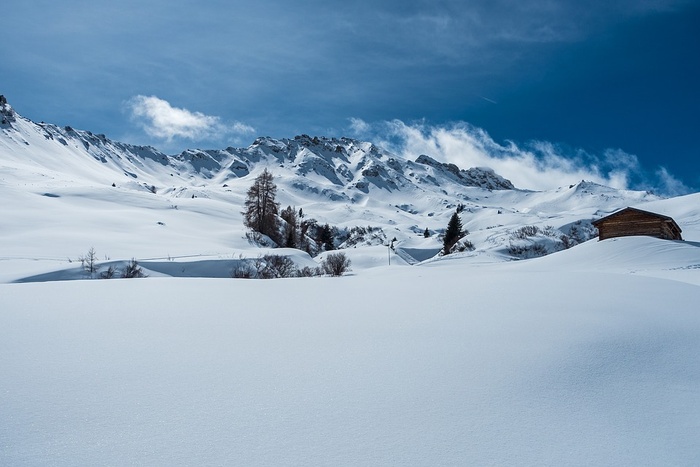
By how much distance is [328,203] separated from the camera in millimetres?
171500

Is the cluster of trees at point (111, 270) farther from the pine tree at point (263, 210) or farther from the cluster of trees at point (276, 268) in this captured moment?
the pine tree at point (263, 210)

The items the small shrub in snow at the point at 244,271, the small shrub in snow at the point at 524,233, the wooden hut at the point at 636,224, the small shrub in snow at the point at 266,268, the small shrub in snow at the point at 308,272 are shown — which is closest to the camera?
the small shrub in snow at the point at 244,271

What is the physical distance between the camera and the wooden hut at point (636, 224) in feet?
98.2

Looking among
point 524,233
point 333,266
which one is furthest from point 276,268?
point 524,233

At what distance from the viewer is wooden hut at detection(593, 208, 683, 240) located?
29.9 metres

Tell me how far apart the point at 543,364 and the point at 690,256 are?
2464cm

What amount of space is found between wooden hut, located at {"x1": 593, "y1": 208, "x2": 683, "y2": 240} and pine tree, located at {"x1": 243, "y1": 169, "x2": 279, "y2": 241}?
30.9m

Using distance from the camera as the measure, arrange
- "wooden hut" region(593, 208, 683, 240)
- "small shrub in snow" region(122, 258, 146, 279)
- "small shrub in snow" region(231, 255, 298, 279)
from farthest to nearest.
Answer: "wooden hut" region(593, 208, 683, 240) → "small shrub in snow" region(231, 255, 298, 279) → "small shrub in snow" region(122, 258, 146, 279)

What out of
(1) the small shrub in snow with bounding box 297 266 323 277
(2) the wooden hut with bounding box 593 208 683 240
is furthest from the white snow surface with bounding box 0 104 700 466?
(2) the wooden hut with bounding box 593 208 683 240

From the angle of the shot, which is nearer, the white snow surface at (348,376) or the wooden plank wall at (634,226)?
the white snow surface at (348,376)

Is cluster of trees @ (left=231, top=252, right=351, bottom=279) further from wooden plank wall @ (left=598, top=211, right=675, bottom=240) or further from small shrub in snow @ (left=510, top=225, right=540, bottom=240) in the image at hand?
small shrub in snow @ (left=510, top=225, right=540, bottom=240)

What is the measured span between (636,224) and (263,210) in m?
34.7

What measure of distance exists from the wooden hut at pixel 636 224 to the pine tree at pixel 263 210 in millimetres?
30854

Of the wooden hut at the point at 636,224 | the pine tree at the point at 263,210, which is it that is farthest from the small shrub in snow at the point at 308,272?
the wooden hut at the point at 636,224
